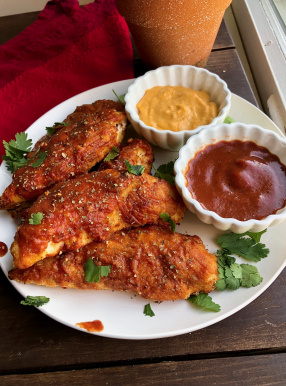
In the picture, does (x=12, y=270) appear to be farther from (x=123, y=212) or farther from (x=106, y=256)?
(x=123, y=212)

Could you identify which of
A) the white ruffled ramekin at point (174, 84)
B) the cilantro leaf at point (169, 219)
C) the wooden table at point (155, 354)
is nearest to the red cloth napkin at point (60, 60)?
the white ruffled ramekin at point (174, 84)

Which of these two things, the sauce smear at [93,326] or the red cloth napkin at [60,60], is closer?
the sauce smear at [93,326]

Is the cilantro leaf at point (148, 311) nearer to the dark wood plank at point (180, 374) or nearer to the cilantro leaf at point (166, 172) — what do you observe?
the dark wood plank at point (180, 374)

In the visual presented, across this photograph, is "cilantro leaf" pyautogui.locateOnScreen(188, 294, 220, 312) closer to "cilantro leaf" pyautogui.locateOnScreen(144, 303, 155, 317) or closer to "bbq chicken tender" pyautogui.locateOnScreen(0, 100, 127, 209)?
"cilantro leaf" pyautogui.locateOnScreen(144, 303, 155, 317)

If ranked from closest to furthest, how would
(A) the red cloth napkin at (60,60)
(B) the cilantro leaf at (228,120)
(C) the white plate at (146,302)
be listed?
(C) the white plate at (146,302), (B) the cilantro leaf at (228,120), (A) the red cloth napkin at (60,60)

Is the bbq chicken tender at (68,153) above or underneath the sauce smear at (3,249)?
above

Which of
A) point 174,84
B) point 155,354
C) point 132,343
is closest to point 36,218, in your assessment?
point 132,343

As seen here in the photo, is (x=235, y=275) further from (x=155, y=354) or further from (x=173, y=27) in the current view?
(x=173, y=27)
